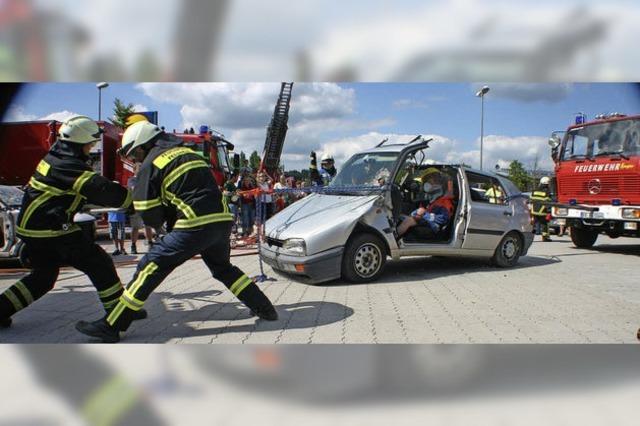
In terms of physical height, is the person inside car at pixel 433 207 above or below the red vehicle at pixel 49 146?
below

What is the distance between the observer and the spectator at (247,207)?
3.69m

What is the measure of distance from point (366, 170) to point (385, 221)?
58 cm

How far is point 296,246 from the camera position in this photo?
4.07m

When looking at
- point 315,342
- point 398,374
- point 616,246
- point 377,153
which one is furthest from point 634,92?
point 616,246

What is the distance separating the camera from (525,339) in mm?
2756

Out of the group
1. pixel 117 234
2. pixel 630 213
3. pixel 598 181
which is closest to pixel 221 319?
pixel 117 234

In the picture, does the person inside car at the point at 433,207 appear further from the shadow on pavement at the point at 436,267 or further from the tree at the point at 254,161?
the tree at the point at 254,161

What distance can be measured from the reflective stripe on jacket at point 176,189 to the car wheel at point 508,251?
148 inches

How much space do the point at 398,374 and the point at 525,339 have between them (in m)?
1.04

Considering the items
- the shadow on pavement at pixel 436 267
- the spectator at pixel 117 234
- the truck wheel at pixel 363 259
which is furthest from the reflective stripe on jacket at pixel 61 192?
the spectator at pixel 117 234

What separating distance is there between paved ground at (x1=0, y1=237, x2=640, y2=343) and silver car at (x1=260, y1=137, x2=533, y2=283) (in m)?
0.25

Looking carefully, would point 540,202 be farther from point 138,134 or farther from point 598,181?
point 138,134

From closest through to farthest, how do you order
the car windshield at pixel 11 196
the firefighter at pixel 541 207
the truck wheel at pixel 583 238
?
the car windshield at pixel 11 196 → the firefighter at pixel 541 207 → the truck wheel at pixel 583 238

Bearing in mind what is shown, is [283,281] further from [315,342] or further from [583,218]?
[583,218]
